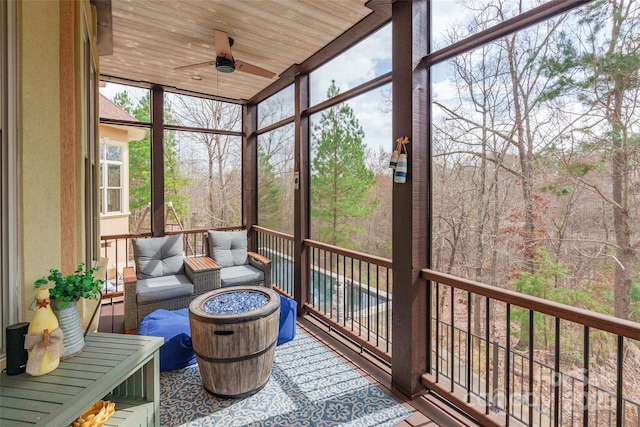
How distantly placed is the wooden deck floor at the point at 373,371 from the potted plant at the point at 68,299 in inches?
78.6

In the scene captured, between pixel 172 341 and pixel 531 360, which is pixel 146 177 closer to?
pixel 172 341

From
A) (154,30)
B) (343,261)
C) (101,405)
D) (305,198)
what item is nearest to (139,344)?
(101,405)

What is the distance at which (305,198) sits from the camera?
3928 millimetres

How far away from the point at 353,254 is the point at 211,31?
106 inches

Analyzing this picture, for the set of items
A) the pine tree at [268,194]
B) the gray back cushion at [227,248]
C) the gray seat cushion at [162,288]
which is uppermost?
the pine tree at [268,194]

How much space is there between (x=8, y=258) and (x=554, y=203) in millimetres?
2741

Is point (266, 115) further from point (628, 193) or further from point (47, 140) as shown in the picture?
point (628, 193)

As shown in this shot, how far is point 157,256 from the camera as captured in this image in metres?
4.04

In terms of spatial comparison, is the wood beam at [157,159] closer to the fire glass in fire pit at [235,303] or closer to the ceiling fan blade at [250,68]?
the ceiling fan blade at [250,68]

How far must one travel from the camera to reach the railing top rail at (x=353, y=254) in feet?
9.27

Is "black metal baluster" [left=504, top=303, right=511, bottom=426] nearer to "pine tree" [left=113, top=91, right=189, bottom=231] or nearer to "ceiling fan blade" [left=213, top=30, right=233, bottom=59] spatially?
"ceiling fan blade" [left=213, top=30, right=233, bottom=59]

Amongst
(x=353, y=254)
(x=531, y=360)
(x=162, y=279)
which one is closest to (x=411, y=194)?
(x=353, y=254)

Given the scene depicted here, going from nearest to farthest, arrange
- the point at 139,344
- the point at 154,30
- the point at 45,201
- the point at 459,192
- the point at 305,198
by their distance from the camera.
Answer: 1. the point at 45,201
2. the point at 139,344
3. the point at 459,192
4. the point at 154,30
5. the point at 305,198

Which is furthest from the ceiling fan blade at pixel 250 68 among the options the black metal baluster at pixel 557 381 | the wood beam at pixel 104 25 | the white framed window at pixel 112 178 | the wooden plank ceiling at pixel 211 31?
the white framed window at pixel 112 178
